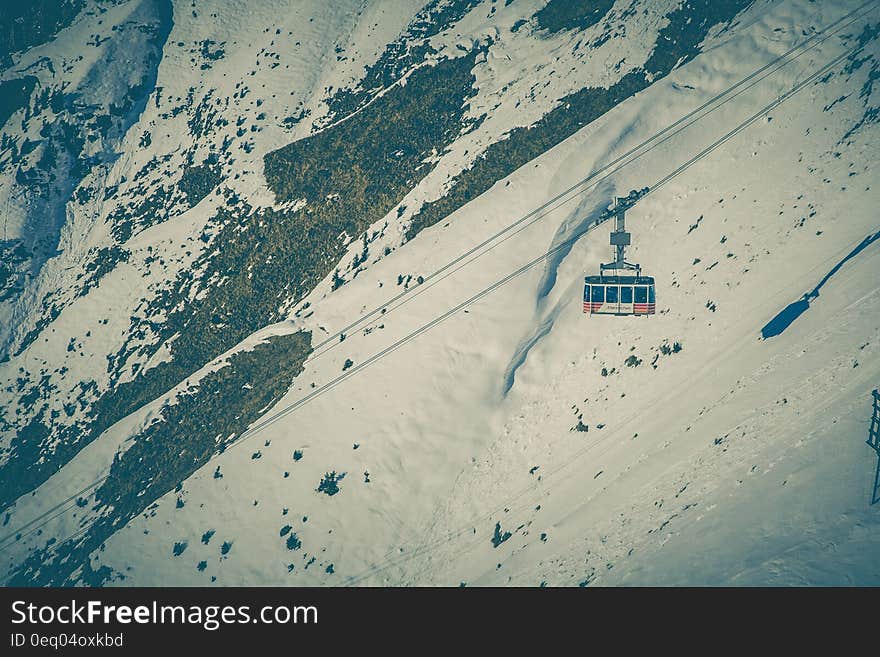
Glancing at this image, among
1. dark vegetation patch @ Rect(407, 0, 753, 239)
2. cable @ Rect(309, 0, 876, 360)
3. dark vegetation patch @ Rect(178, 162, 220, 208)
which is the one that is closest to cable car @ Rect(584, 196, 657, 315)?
cable @ Rect(309, 0, 876, 360)

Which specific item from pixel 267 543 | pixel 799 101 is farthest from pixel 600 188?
pixel 267 543

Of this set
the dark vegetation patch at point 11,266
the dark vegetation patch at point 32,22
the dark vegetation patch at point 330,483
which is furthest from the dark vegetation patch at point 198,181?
the dark vegetation patch at point 330,483

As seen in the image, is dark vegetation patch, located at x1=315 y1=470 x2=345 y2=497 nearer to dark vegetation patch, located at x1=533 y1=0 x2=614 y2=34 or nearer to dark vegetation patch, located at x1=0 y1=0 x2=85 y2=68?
dark vegetation patch, located at x1=533 y1=0 x2=614 y2=34

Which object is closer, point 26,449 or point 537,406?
point 537,406

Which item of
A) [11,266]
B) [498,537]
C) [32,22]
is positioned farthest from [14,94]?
[498,537]

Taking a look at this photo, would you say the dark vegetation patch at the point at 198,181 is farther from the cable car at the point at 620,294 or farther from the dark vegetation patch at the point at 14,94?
the cable car at the point at 620,294

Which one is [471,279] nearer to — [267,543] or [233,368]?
[233,368]

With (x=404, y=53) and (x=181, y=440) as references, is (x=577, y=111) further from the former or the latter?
(x=181, y=440)
